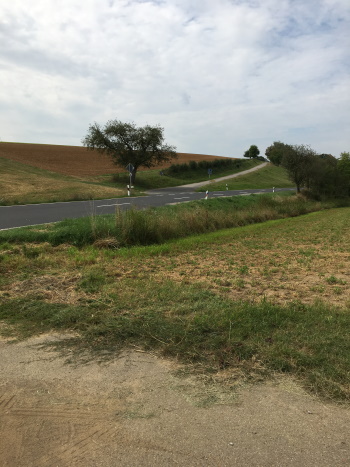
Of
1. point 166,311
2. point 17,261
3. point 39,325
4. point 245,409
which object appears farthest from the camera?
point 17,261

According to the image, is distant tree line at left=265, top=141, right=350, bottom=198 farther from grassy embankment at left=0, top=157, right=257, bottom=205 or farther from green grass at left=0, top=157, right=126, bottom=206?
green grass at left=0, top=157, right=126, bottom=206

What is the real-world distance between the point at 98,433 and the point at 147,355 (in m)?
1.36

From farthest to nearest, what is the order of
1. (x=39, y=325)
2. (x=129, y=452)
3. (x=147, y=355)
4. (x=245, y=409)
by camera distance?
(x=39, y=325), (x=147, y=355), (x=245, y=409), (x=129, y=452)

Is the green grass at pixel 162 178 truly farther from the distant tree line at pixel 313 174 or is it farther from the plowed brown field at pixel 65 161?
the distant tree line at pixel 313 174

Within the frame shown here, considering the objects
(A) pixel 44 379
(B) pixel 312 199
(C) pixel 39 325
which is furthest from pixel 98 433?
(B) pixel 312 199

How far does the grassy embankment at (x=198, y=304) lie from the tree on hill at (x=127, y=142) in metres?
40.0

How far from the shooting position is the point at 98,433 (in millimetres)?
2904

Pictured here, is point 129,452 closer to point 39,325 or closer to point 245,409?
point 245,409

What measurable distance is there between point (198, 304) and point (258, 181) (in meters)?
69.4

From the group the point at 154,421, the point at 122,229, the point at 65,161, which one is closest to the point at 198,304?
the point at 154,421

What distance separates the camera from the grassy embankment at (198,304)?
158 inches

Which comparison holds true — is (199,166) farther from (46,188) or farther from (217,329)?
(217,329)

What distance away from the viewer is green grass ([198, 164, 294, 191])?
57275 millimetres

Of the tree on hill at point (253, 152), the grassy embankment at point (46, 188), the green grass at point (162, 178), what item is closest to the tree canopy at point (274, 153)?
the tree on hill at point (253, 152)
